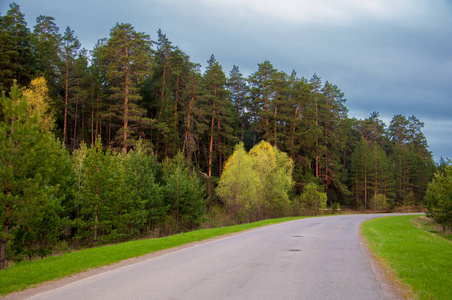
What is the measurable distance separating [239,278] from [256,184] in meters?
26.0

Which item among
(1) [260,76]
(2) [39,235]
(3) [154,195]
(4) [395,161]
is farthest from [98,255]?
(4) [395,161]

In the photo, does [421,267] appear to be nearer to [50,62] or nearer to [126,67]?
[126,67]

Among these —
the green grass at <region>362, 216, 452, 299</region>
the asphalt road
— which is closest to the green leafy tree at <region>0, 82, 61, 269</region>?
the asphalt road

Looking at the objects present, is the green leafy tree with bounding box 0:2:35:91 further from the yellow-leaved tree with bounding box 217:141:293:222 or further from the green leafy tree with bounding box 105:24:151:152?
the yellow-leaved tree with bounding box 217:141:293:222

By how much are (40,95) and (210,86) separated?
25.6 m

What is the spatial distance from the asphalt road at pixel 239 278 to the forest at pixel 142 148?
5.88 meters

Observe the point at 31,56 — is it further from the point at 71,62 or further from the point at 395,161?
the point at 395,161

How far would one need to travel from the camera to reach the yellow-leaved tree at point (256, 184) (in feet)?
104

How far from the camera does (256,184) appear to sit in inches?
1296

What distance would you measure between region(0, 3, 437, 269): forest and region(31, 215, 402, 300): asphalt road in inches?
231

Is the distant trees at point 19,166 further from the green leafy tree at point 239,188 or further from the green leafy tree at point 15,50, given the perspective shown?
the green leafy tree at point 15,50

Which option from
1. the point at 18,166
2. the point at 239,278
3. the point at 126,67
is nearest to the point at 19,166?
the point at 18,166

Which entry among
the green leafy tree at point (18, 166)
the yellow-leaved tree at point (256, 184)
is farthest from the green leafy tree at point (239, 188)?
the green leafy tree at point (18, 166)

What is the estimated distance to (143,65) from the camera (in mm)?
35750
